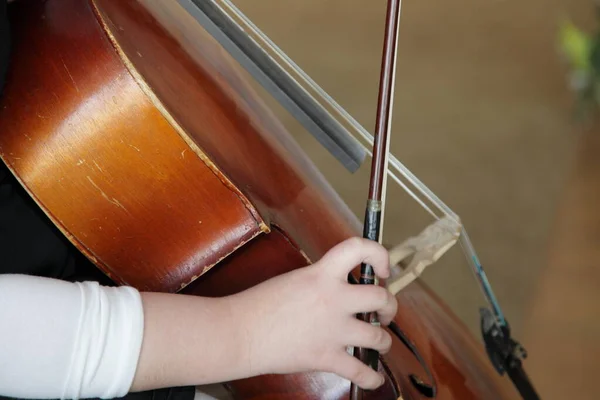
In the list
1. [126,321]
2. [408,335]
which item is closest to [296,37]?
[408,335]

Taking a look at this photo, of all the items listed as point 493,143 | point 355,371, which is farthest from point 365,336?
point 493,143

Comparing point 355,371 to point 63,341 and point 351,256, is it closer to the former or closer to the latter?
point 351,256

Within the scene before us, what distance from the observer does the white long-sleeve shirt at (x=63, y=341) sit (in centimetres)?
55

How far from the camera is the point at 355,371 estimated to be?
0.63 metres

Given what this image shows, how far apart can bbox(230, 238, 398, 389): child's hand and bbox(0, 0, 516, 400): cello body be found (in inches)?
2.7

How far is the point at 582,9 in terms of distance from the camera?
250cm

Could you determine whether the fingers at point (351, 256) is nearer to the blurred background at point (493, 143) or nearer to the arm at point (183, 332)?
the arm at point (183, 332)

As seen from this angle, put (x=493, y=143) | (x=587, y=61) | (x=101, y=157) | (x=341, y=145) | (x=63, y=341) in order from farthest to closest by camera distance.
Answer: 1. (x=493, y=143)
2. (x=587, y=61)
3. (x=341, y=145)
4. (x=101, y=157)
5. (x=63, y=341)

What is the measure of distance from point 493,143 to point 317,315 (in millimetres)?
1348

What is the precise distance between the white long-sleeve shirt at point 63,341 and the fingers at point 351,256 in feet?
0.51

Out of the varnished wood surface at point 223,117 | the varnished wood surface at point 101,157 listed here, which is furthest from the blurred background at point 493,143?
the varnished wood surface at point 101,157

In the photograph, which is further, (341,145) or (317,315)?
(341,145)

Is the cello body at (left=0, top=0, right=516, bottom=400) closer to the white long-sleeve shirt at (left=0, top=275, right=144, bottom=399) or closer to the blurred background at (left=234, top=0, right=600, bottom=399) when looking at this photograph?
the white long-sleeve shirt at (left=0, top=275, right=144, bottom=399)

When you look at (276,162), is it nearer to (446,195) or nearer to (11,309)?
(11,309)
